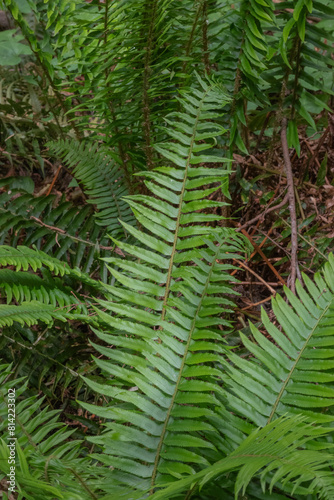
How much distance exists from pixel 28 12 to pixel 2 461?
2.15 m

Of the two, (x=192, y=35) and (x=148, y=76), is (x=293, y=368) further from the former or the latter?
(x=192, y=35)

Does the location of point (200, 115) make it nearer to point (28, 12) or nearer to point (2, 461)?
point (2, 461)

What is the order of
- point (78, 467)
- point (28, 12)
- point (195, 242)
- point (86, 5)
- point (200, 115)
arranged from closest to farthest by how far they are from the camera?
point (78, 467) < point (195, 242) < point (200, 115) < point (86, 5) < point (28, 12)

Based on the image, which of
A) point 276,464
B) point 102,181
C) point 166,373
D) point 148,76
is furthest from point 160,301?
point 102,181

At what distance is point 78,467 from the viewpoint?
1.00 m

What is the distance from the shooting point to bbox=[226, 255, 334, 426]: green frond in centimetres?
98

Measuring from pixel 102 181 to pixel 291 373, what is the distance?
4.04 feet

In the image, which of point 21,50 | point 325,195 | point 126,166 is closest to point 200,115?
point 126,166

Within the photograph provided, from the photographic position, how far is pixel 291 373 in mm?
1029

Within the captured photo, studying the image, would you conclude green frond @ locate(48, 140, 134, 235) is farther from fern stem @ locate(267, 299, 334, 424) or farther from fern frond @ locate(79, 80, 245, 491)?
fern stem @ locate(267, 299, 334, 424)

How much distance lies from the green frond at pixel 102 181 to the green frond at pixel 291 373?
0.98 meters

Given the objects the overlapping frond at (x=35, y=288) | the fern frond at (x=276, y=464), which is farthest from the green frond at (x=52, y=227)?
the fern frond at (x=276, y=464)

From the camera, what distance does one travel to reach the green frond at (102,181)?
192cm

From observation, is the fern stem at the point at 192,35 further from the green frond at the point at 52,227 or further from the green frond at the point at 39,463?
the green frond at the point at 39,463
